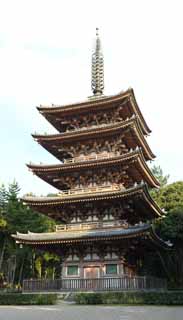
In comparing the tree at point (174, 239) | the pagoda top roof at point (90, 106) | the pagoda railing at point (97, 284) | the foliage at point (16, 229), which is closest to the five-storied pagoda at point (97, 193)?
the pagoda top roof at point (90, 106)

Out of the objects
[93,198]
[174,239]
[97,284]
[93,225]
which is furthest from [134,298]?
[174,239]

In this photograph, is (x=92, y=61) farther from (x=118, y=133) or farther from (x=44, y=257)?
(x=44, y=257)

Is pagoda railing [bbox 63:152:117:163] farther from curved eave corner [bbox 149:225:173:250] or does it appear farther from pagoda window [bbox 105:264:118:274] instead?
pagoda window [bbox 105:264:118:274]

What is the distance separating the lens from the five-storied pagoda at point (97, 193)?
28.9 m

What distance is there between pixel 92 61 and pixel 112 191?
1641 cm

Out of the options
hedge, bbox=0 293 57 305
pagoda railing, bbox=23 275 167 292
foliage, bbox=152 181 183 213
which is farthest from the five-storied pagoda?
foliage, bbox=152 181 183 213

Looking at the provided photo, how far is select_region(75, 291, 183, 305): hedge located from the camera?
23.9 m

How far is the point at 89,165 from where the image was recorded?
30.5 meters

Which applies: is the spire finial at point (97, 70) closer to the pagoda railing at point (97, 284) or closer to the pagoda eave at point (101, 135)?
the pagoda eave at point (101, 135)

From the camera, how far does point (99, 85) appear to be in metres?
37.8

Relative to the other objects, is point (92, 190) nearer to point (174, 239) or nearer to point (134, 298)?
point (134, 298)

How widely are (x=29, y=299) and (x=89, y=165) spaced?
33.7 feet

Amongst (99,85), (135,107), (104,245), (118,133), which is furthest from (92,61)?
(104,245)

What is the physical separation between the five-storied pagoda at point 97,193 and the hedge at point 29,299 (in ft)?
13.4
